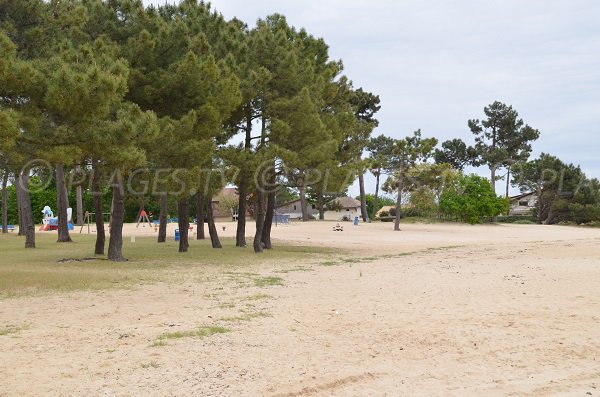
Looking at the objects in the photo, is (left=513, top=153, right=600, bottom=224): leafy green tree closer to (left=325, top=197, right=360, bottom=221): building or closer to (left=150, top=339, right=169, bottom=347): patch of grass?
(left=325, top=197, right=360, bottom=221): building

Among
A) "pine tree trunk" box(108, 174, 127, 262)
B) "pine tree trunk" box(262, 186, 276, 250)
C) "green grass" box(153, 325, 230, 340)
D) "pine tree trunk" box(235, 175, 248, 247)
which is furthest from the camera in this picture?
"pine tree trunk" box(262, 186, 276, 250)

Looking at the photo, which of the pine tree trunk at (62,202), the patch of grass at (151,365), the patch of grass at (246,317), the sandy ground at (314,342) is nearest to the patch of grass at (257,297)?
the sandy ground at (314,342)

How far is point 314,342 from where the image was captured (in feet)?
23.5

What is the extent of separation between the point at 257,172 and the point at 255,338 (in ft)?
46.5

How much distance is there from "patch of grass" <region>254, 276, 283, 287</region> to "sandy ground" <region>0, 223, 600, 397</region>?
21.5 inches

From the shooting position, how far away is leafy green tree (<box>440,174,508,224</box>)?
55.3 metres

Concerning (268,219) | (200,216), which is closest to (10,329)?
(268,219)

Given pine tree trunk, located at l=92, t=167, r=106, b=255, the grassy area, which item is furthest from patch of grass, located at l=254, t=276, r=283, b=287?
pine tree trunk, located at l=92, t=167, r=106, b=255

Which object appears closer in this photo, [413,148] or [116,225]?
[116,225]

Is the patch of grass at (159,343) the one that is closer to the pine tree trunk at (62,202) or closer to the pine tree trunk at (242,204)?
the pine tree trunk at (242,204)

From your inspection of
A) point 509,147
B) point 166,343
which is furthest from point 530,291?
point 509,147

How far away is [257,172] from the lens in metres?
21.2

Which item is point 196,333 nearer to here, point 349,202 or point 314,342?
point 314,342

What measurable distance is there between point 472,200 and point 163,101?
4378cm
